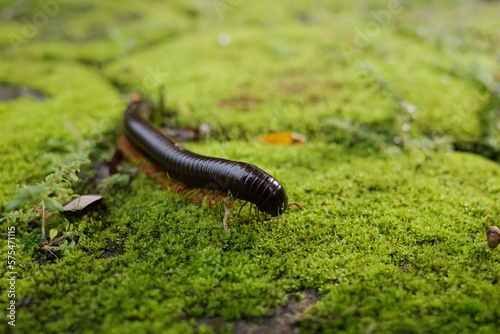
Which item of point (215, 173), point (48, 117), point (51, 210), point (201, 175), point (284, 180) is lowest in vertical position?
point (48, 117)

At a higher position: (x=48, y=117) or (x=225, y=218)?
(x=225, y=218)

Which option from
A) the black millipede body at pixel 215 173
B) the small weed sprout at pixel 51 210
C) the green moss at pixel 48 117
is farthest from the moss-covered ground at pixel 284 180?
the black millipede body at pixel 215 173

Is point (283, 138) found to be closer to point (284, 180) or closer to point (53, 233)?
point (284, 180)

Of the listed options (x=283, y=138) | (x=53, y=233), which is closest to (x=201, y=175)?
(x=53, y=233)

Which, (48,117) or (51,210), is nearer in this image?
(51,210)

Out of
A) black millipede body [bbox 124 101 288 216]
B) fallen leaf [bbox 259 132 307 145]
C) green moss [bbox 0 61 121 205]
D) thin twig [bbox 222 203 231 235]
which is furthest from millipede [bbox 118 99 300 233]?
fallen leaf [bbox 259 132 307 145]

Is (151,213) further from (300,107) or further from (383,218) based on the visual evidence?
(300,107)
